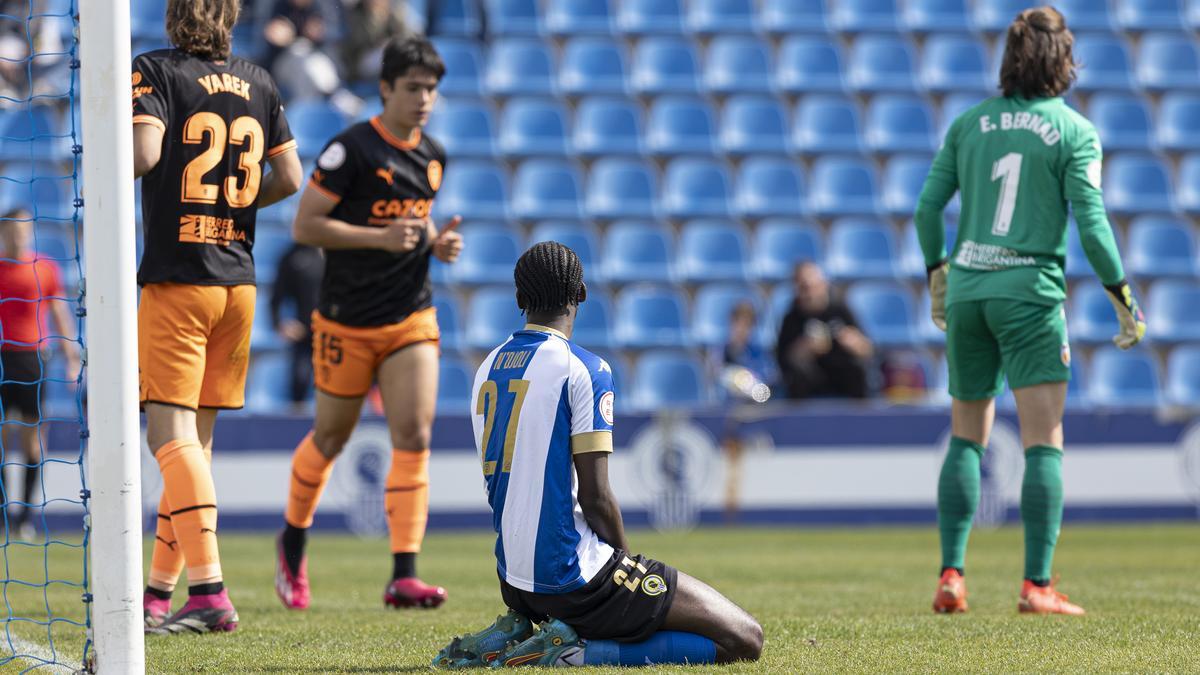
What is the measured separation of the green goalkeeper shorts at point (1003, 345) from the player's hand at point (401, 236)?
2.19 meters

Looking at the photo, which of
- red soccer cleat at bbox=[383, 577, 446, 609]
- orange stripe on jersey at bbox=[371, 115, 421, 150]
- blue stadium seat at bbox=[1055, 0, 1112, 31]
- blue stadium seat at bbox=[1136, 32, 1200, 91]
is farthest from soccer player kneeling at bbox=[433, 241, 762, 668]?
blue stadium seat at bbox=[1055, 0, 1112, 31]

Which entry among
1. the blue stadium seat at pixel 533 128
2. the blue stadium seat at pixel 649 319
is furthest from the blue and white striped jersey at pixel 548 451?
the blue stadium seat at pixel 533 128

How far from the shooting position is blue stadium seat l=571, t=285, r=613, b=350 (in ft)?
44.4

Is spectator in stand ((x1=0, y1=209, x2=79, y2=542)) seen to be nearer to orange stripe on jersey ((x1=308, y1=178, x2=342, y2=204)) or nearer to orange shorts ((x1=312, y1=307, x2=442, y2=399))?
orange shorts ((x1=312, y1=307, x2=442, y2=399))

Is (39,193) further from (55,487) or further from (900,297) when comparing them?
(900,297)

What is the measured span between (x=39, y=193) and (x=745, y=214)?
6.67 meters

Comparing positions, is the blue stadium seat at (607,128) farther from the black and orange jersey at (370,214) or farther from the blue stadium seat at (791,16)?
the black and orange jersey at (370,214)

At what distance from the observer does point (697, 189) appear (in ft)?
49.1

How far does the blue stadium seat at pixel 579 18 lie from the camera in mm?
15945

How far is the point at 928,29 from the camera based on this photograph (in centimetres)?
1631

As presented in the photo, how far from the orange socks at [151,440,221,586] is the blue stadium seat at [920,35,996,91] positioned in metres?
12.2

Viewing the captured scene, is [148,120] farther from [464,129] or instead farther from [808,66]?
[808,66]

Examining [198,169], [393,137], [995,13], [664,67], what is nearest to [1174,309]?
[995,13]

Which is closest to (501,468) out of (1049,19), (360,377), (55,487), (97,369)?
(97,369)
